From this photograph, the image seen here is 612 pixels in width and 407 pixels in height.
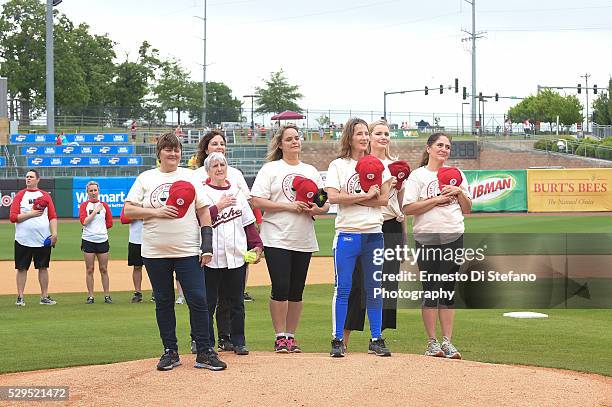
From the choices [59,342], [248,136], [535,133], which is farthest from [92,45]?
[59,342]

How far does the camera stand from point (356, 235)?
8477 mm

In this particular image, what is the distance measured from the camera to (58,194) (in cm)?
3694

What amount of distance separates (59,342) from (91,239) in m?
4.37

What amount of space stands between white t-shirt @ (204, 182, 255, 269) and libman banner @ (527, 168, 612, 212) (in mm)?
32379

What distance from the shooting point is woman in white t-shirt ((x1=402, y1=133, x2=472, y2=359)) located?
8820 mm

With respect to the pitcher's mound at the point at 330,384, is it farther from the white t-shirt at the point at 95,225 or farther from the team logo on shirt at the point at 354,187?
the white t-shirt at the point at 95,225

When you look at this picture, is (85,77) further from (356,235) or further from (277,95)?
(356,235)

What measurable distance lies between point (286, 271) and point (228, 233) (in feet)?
2.04

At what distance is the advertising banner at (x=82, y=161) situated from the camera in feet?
148

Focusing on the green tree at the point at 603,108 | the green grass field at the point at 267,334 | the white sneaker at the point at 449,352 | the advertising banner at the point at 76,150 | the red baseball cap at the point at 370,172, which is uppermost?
the green tree at the point at 603,108

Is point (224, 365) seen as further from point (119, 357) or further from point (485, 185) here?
point (485, 185)

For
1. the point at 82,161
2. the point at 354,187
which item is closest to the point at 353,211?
the point at 354,187

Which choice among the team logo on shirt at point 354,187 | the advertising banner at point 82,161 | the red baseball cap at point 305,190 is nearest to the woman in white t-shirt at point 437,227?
the team logo on shirt at point 354,187

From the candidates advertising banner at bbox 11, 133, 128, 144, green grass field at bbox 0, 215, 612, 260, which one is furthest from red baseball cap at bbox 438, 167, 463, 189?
advertising banner at bbox 11, 133, 128, 144
